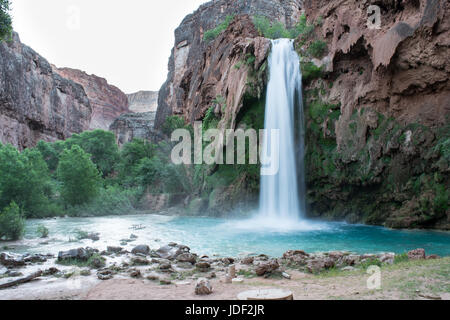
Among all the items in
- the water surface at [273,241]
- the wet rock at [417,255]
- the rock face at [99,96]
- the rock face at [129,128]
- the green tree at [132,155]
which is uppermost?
the rock face at [99,96]

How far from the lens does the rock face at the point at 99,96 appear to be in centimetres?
9925

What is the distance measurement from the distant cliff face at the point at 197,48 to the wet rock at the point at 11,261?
71.5 feet

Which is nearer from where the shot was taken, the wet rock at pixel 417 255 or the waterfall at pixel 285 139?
the wet rock at pixel 417 255

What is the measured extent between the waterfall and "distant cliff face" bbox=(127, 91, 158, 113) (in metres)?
118

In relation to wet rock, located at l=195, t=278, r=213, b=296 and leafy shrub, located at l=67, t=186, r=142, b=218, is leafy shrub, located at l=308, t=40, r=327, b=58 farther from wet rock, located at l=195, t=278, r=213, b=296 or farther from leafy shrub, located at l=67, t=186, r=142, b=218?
leafy shrub, located at l=67, t=186, r=142, b=218

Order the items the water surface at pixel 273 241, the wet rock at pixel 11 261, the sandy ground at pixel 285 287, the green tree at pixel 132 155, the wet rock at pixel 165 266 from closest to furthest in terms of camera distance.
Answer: the sandy ground at pixel 285 287 → the wet rock at pixel 165 266 → the wet rock at pixel 11 261 → the water surface at pixel 273 241 → the green tree at pixel 132 155

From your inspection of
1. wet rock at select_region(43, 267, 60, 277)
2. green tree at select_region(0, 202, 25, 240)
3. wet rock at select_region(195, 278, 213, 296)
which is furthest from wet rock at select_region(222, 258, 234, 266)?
green tree at select_region(0, 202, 25, 240)

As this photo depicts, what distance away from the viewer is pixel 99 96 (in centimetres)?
10444

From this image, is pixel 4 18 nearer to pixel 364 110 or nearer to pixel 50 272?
pixel 50 272

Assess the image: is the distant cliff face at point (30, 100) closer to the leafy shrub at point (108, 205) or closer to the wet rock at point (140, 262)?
the leafy shrub at point (108, 205)

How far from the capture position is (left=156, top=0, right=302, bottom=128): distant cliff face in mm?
32656

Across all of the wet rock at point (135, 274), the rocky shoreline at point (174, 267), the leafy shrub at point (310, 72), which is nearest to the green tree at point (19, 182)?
the rocky shoreline at point (174, 267)

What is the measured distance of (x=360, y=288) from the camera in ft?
15.9
